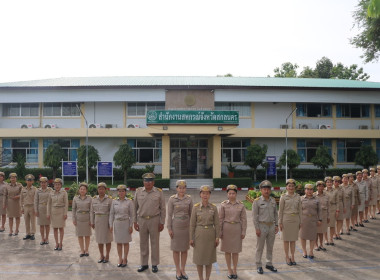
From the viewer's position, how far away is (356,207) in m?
Result: 9.76

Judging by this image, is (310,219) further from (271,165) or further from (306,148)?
(306,148)

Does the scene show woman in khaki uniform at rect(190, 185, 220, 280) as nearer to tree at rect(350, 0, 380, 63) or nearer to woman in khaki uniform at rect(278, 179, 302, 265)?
woman in khaki uniform at rect(278, 179, 302, 265)

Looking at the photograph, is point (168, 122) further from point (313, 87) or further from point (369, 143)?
point (369, 143)

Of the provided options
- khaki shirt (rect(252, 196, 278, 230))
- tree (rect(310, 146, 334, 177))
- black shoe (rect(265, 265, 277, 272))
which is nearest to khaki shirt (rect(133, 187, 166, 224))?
khaki shirt (rect(252, 196, 278, 230))

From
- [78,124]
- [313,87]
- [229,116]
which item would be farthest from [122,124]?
[313,87]

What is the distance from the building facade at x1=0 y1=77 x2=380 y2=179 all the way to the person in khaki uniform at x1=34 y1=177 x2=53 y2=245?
1431 centimetres

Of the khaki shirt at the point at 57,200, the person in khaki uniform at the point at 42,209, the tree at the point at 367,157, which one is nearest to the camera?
the khaki shirt at the point at 57,200

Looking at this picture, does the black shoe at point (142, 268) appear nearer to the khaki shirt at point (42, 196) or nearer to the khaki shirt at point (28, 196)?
the khaki shirt at point (42, 196)

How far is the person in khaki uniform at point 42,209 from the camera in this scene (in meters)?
8.19

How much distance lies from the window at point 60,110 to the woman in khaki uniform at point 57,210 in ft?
59.1

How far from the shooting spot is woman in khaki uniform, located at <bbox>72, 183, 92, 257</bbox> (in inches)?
283

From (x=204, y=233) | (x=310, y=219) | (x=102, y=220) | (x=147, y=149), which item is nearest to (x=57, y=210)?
(x=102, y=220)

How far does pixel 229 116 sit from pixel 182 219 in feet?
46.7

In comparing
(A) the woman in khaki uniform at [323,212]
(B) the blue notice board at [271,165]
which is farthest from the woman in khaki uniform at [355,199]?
(B) the blue notice board at [271,165]
